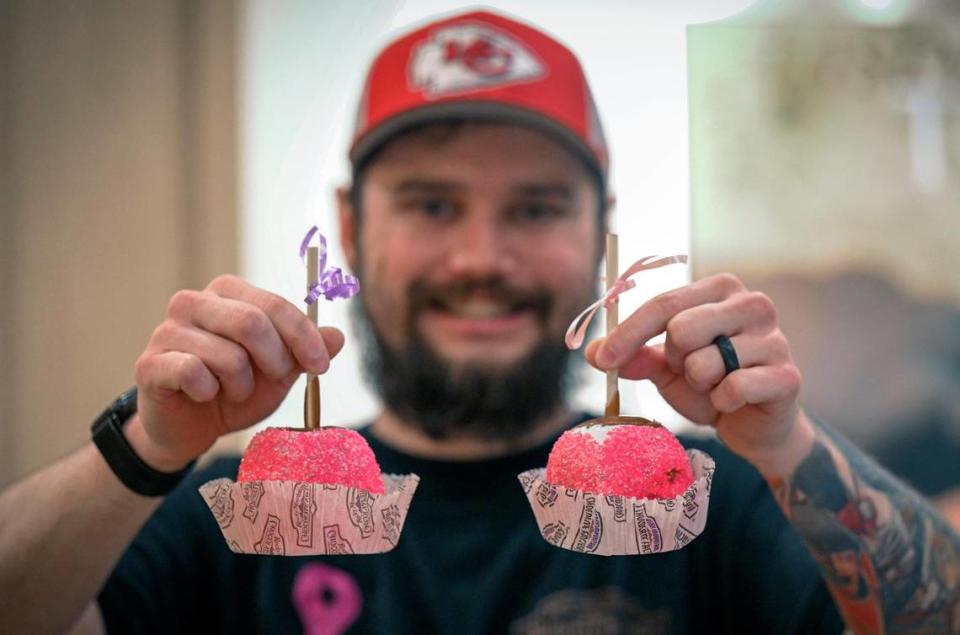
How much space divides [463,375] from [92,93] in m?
0.88

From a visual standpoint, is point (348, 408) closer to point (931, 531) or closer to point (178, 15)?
point (178, 15)

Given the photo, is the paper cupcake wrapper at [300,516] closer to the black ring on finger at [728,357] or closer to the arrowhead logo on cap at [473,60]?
the black ring on finger at [728,357]

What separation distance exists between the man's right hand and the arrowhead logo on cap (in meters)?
0.61

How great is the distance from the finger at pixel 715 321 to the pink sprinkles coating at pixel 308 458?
0.37 metres

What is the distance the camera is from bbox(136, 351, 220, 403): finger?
831 mm

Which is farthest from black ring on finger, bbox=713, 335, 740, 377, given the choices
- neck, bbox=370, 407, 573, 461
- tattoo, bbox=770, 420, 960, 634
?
neck, bbox=370, 407, 573, 461

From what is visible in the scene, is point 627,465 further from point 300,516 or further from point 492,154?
point 492,154

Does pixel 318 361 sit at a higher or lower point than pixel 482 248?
lower

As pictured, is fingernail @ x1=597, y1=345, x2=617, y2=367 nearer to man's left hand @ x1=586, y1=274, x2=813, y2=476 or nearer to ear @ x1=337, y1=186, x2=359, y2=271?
man's left hand @ x1=586, y1=274, x2=813, y2=476

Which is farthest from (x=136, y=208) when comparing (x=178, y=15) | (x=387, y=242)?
(x=387, y=242)

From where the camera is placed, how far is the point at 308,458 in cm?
83

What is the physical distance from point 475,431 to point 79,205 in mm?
856

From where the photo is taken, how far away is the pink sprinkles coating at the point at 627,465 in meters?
0.81

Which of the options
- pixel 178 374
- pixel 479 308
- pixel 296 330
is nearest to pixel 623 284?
pixel 296 330
